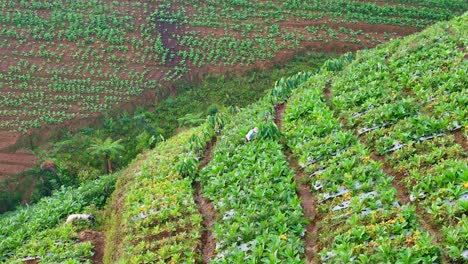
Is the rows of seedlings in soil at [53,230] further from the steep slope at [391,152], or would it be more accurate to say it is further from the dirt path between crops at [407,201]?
the dirt path between crops at [407,201]

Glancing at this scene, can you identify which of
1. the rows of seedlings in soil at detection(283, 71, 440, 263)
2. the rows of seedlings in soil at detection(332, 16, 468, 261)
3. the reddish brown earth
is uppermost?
the rows of seedlings in soil at detection(332, 16, 468, 261)

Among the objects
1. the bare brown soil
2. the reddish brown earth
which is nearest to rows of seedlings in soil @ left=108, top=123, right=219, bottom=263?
the reddish brown earth

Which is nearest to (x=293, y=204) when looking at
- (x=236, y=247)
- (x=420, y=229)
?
(x=236, y=247)

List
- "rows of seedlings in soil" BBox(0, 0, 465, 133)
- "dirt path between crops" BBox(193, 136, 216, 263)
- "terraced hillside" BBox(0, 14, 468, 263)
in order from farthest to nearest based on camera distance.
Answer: "rows of seedlings in soil" BBox(0, 0, 465, 133), "dirt path between crops" BBox(193, 136, 216, 263), "terraced hillside" BBox(0, 14, 468, 263)

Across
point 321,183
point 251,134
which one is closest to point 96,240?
point 251,134

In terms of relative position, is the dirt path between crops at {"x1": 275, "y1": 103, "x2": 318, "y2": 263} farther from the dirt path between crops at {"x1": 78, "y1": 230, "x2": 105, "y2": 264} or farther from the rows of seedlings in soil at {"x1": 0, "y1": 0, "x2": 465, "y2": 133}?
the rows of seedlings in soil at {"x1": 0, "y1": 0, "x2": 465, "y2": 133}

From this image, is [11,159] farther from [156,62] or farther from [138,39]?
[138,39]
